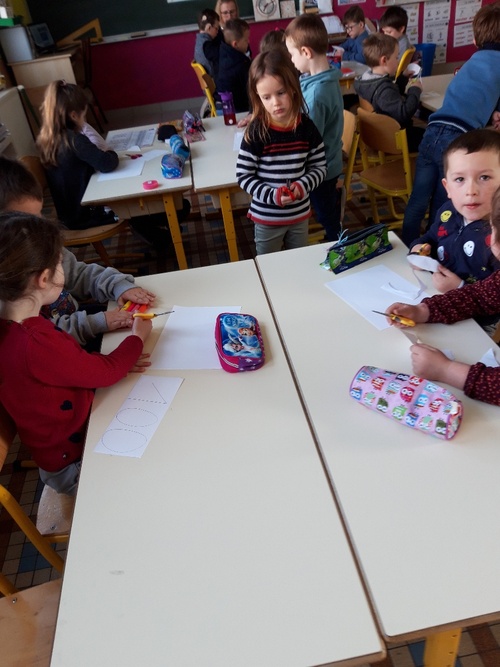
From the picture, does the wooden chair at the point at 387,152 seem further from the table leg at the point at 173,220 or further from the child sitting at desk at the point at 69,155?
the child sitting at desk at the point at 69,155

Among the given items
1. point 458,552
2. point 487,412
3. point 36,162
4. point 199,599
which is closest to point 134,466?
point 199,599

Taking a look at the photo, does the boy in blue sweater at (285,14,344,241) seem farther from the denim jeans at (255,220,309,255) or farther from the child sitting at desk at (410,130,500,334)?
the child sitting at desk at (410,130,500,334)

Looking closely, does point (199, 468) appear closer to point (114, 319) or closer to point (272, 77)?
point (114, 319)

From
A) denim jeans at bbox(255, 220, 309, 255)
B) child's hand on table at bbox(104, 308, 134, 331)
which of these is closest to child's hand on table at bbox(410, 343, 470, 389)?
child's hand on table at bbox(104, 308, 134, 331)

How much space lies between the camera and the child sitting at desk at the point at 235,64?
3.62m

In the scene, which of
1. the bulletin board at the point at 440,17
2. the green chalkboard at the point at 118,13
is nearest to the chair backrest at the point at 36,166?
the green chalkboard at the point at 118,13

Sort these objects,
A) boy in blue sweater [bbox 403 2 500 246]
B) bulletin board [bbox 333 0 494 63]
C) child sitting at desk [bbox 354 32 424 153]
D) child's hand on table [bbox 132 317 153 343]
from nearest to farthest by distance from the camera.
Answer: child's hand on table [bbox 132 317 153 343]
boy in blue sweater [bbox 403 2 500 246]
child sitting at desk [bbox 354 32 424 153]
bulletin board [bbox 333 0 494 63]

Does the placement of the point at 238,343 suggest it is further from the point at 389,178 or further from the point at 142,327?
the point at 389,178

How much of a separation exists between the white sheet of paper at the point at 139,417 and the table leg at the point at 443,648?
1.99 ft

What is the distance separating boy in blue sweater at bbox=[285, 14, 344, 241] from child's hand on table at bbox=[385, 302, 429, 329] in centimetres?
138

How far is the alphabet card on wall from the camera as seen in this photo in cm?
572

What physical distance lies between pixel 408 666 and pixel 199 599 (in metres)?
0.81

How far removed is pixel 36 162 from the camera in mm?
2553

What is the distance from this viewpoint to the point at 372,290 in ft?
4.50
